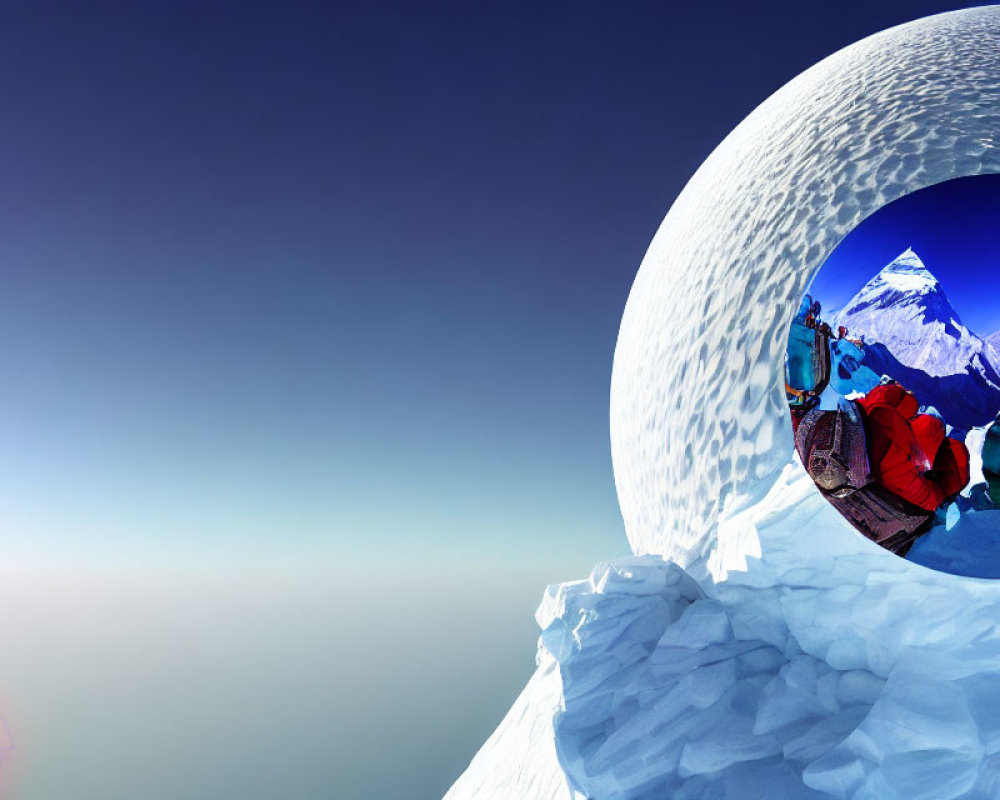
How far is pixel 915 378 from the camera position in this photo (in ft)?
8.24

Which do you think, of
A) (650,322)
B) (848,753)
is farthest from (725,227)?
(848,753)

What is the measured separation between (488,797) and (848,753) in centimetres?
268

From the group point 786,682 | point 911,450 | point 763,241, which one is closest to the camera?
point 911,450

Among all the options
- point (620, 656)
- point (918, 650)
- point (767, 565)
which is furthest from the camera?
point (620, 656)

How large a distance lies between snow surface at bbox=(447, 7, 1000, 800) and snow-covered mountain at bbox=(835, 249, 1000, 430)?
0.53 m

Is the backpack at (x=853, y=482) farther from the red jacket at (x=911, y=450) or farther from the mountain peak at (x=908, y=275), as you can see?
the mountain peak at (x=908, y=275)

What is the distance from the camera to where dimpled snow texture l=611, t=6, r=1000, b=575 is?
314cm

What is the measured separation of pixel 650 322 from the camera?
4.46 metres

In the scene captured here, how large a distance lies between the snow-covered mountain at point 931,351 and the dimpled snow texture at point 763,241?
51cm

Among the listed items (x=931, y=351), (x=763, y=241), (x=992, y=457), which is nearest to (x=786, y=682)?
(x=992, y=457)

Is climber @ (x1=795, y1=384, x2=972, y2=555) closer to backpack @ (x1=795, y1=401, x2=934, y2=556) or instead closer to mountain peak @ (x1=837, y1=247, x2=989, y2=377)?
backpack @ (x1=795, y1=401, x2=934, y2=556)

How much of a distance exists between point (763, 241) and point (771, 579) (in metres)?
1.83

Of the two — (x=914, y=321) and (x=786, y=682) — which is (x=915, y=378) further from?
(x=786, y=682)

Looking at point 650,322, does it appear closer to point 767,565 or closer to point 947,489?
point 767,565
